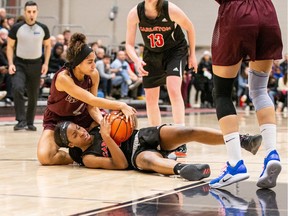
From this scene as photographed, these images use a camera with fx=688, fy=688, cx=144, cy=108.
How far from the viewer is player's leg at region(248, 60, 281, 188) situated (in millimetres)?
4574

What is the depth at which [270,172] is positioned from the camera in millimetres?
4555

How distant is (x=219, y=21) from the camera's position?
4.67 metres

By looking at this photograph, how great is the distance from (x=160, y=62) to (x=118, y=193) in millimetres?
2869

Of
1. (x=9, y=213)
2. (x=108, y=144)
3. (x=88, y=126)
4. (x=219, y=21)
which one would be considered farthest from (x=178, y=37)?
(x=9, y=213)

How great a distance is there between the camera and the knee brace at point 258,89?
4.80 metres

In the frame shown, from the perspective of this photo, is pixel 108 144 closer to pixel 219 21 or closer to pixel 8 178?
pixel 8 178

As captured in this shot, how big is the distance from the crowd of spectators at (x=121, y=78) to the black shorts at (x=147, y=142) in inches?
234

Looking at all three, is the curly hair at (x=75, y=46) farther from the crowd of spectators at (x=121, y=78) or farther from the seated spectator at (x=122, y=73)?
the seated spectator at (x=122, y=73)

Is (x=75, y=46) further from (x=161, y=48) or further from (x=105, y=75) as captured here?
(x=105, y=75)

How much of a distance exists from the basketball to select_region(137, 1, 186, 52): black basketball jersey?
5.17 ft

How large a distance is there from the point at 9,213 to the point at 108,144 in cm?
180

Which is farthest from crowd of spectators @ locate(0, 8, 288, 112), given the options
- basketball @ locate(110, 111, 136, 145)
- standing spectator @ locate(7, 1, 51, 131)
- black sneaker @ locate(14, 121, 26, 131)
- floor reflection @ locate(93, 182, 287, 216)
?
floor reflection @ locate(93, 182, 287, 216)

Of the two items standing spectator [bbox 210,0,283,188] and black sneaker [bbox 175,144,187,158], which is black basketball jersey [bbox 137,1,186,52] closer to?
black sneaker [bbox 175,144,187,158]

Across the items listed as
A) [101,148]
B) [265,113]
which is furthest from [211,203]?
[101,148]
